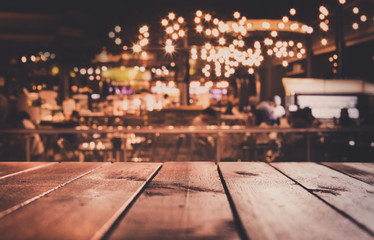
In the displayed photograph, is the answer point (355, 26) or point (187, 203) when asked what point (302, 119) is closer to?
point (355, 26)

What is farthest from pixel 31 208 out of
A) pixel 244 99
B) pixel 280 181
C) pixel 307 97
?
pixel 244 99

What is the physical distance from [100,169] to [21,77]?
11886 mm

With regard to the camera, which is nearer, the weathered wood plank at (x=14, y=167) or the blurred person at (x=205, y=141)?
the weathered wood plank at (x=14, y=167)

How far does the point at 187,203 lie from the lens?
3.01 feet

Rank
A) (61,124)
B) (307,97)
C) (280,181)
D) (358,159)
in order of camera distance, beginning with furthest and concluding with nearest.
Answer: (307,97), (61,124), (358,159), (280,181)

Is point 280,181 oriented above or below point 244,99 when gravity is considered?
below

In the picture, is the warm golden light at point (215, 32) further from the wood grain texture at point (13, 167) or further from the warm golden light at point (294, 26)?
the wood grain texture at point (13, 167)

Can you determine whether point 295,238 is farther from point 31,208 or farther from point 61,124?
point 61,124

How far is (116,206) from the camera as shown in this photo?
88cm

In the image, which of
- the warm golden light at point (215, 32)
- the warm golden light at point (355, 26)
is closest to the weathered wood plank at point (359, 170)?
the warm golden light at point (215, 32)

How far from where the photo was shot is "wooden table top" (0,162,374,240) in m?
0.71

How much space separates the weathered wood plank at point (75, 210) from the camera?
0.71 metres

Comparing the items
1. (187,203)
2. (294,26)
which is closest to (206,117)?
(294,26)

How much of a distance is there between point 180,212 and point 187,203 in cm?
8
